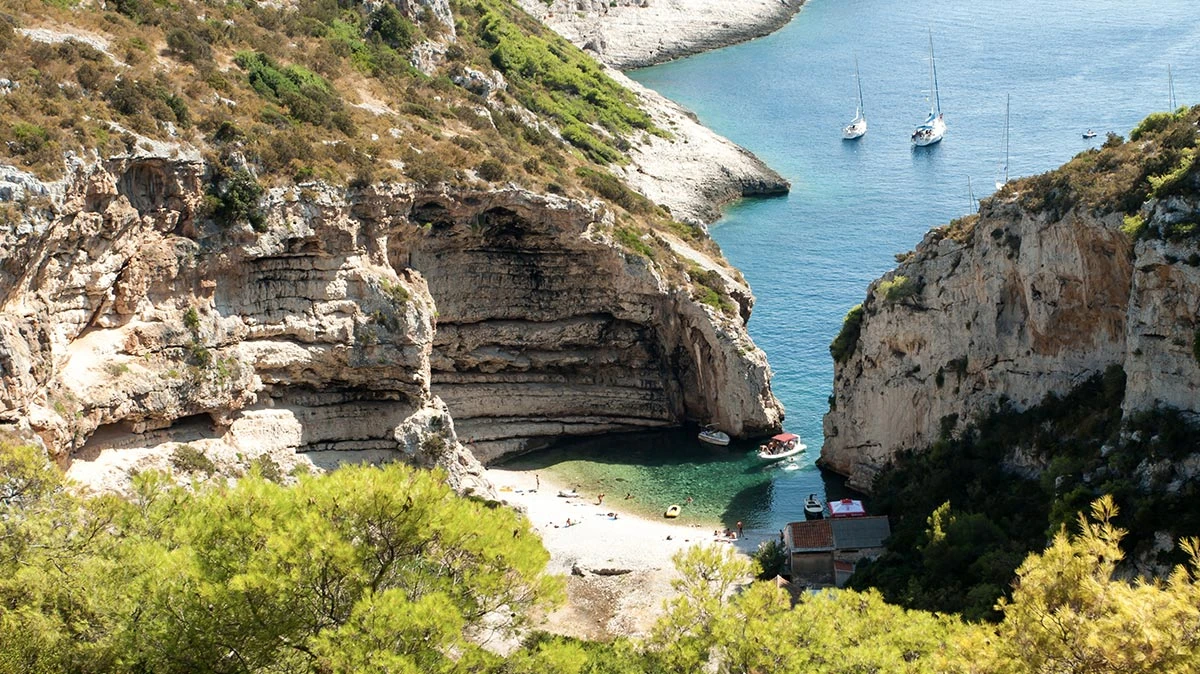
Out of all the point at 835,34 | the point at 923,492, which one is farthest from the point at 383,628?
the point at 835,34

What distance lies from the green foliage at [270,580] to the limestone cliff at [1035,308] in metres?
22.6

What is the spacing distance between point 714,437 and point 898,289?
13.0 metres

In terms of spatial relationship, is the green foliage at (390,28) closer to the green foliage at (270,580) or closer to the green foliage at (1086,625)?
the green foliage at (270,580)

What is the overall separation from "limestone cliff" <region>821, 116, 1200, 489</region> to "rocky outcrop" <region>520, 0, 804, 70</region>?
89561 millimetres

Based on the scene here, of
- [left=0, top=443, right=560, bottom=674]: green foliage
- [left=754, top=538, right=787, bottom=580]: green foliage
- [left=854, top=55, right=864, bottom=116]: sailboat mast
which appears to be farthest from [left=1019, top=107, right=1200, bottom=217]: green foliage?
[left=854, top=55, right=864, bottom=116]: sailboat mast

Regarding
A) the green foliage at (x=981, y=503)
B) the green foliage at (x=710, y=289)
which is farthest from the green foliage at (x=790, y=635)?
the green foliage at (x=710, y=289)

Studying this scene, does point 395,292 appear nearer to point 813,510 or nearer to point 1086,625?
point 813,510

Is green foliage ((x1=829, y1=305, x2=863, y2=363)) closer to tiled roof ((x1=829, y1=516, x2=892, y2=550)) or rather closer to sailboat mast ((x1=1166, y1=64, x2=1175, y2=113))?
tiled roof ((x1=829, y1=516, x2=892, y2=550))

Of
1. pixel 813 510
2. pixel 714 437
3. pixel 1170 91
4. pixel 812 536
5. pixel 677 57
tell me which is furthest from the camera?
pixel 677 57

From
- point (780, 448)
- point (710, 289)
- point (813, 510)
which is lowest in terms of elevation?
point (813, 510)

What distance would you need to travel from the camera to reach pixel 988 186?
93062 millimetres

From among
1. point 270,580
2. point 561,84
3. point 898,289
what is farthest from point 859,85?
point 270,580

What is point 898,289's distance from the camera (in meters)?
51.9

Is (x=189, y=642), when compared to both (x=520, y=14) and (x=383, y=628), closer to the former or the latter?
(x=383, y=628)
